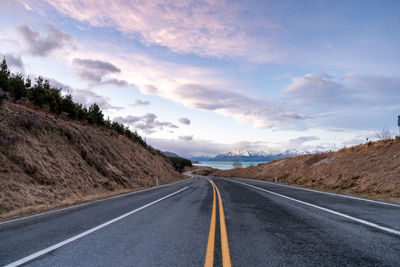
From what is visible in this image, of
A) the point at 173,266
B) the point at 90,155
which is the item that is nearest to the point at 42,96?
the point at 90,155

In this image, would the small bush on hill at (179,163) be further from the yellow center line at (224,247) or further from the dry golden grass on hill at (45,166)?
the yellow center line at (224,247)

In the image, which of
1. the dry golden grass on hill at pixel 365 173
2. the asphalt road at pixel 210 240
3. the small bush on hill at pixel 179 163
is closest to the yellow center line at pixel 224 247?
the asphalt road at pixel 210 240

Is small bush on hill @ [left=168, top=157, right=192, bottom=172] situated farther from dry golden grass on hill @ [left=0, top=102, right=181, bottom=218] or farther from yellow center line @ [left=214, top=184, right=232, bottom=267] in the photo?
yellow center line @ [left=214, top=184, right=232, bottom=267]

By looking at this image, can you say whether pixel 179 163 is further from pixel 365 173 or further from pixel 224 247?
pixel 224 247

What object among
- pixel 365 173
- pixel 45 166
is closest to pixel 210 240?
pixel 45 166

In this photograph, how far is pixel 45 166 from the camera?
52.0 ft

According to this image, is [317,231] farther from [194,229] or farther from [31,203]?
[31,203]

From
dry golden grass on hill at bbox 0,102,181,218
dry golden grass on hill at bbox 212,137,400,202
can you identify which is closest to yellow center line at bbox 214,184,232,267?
dry golden grass on hill at bbox 0,102,181,218

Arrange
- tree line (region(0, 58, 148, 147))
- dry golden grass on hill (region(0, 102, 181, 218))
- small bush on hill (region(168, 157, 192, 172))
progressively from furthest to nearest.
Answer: small bush on hill (region(168, 157, 192, 172))
tree line (region(0, 58, 148, 147))
dry golden grass on hill (region(0, 102, 181, 218))

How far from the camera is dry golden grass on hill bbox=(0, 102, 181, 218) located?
39.5 feet

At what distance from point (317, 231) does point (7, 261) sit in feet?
20.0

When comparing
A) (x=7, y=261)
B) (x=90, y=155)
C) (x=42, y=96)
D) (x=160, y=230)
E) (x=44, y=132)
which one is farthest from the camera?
(x=42, y=96)

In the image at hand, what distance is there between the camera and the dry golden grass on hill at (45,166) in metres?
12.0

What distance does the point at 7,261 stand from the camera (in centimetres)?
393
